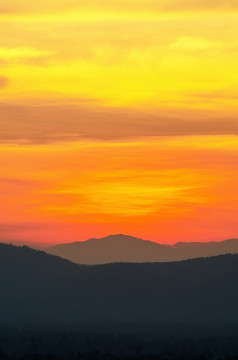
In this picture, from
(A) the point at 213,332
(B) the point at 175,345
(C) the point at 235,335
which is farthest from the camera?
(A) the point at 213,332

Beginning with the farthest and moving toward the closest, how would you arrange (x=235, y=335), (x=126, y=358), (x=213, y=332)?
1. (x=213, y=332)
2. (x=235, y=335)
3. (x=126, y=358)

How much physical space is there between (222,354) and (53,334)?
157 feet

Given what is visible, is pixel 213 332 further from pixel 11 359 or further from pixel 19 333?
pixel 11 359

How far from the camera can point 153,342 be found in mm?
132000

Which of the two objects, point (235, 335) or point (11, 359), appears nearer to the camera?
point (11, 359)

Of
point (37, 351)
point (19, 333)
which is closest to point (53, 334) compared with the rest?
point (19, 333)

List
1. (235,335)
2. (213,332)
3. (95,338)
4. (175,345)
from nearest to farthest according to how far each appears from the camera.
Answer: (175,345), (95,338), (235,335), (213,332)

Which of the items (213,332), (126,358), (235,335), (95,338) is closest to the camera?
(126,358)

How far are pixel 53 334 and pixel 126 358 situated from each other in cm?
5830

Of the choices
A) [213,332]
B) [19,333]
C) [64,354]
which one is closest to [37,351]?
[64,354]

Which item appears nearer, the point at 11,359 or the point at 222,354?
the point at 11,359

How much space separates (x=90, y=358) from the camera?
9419cm

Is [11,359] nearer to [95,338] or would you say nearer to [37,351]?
[37,351]

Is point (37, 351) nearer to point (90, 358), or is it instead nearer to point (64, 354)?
point (64, 354)
